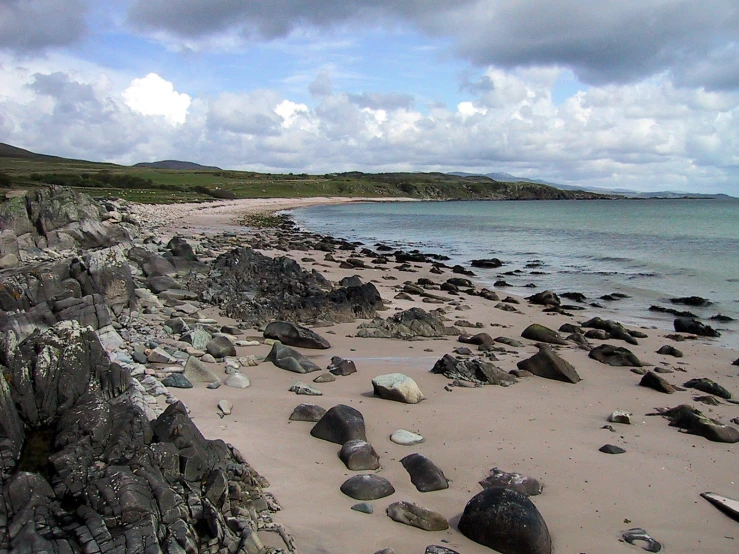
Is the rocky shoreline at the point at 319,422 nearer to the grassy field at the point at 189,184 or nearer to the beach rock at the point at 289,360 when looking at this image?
the beach rock at the point at 289,360

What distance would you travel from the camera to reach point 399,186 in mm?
186125

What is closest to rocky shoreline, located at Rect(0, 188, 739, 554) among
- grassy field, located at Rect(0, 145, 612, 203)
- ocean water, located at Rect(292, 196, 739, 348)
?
ocean water, located at Rect(292, 196, 739, 348)

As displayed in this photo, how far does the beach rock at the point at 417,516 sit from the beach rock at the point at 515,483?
970mm

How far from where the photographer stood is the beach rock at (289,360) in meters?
9.74

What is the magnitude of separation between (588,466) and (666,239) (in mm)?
49071

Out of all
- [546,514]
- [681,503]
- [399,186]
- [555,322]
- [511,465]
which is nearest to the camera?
[546,514]

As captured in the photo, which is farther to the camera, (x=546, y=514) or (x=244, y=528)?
(x=546, y=514)

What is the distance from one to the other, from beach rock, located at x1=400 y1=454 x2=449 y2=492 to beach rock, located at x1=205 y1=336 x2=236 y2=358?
15.5ft

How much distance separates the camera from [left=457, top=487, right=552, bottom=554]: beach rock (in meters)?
4.99

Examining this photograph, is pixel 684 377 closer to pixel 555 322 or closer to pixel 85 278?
pixel 555 322

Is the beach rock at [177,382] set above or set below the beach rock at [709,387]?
above

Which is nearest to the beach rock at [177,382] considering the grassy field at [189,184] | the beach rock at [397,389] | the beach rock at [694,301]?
the beach rock at [397,389]

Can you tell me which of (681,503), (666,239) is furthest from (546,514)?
(666,239)

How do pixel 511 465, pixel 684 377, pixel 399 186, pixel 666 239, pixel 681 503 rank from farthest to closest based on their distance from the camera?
pixel 399 186 < pixel 666 239 < pixel 684 377 < pixel 511 465 < pixel 681 503
